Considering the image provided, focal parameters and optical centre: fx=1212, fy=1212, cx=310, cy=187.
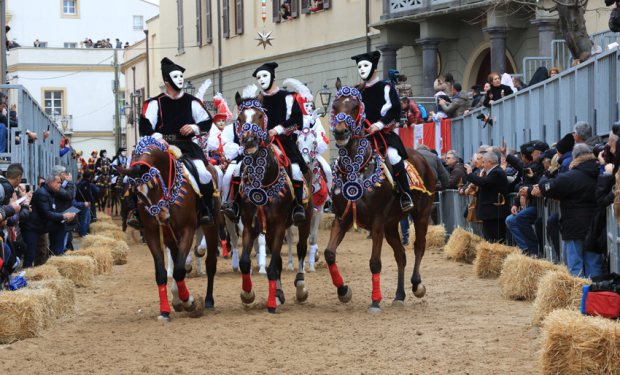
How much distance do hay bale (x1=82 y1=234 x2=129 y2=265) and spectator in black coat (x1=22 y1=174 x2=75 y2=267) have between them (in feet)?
8.95

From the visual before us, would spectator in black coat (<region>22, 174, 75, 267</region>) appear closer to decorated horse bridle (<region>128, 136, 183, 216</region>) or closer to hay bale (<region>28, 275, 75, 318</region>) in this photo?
hay bale (<region>28, 275, 75, 318</region>)

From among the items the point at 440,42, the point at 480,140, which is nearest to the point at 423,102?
the point at 440,42

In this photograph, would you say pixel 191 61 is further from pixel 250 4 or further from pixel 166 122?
pixel 166 122

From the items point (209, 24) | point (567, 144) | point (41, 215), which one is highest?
point (209, 24)

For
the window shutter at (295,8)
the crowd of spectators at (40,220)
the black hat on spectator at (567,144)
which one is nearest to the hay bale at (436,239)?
the crowd of spectators at (40,220)

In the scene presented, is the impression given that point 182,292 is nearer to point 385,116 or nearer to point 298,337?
point 298,337

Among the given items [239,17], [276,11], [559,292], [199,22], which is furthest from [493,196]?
[199,22]

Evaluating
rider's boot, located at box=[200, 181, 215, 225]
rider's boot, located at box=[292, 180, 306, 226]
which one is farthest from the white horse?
rider's boot, located at box=[200, 181, 215, 225]

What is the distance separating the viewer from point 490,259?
17.0 metres

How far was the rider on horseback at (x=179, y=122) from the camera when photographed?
1385 centimetres

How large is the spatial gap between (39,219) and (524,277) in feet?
26.6

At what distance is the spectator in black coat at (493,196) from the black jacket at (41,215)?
639 centimetres

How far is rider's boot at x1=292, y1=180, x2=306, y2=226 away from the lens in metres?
13.8

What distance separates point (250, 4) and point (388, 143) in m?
35.5
